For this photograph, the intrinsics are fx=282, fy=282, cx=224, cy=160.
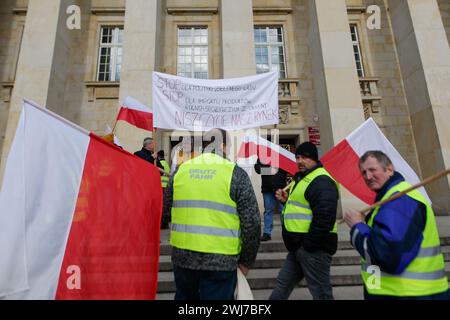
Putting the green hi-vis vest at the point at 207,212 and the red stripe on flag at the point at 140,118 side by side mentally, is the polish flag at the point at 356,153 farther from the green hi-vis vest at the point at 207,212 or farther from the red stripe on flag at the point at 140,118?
the red stripe on flag at the point at 140,118

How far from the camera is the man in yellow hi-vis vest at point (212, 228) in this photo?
2.10 metres

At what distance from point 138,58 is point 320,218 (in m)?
7.86

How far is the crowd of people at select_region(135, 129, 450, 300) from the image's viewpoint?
63.8 inches

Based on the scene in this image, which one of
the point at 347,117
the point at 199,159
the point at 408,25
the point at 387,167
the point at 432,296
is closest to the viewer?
the point at 432,296

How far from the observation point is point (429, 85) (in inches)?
366

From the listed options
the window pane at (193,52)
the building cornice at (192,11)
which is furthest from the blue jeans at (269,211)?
the building cornice at (192,11)

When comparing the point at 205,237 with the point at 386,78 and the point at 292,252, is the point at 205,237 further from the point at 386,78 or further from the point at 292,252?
the point at 386,78

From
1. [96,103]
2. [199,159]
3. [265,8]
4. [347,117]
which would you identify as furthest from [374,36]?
A: [199,159]

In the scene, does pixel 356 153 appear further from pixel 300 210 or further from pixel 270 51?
pixel 270 51

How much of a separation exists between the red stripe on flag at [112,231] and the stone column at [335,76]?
674cm

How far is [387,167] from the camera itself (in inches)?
74.7

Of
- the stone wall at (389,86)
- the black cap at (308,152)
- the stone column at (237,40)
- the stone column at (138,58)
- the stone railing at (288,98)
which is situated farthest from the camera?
the stone railing at (288,98)

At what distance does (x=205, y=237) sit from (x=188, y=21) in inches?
448

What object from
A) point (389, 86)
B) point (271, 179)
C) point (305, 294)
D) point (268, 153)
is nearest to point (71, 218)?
point (305, 294)
